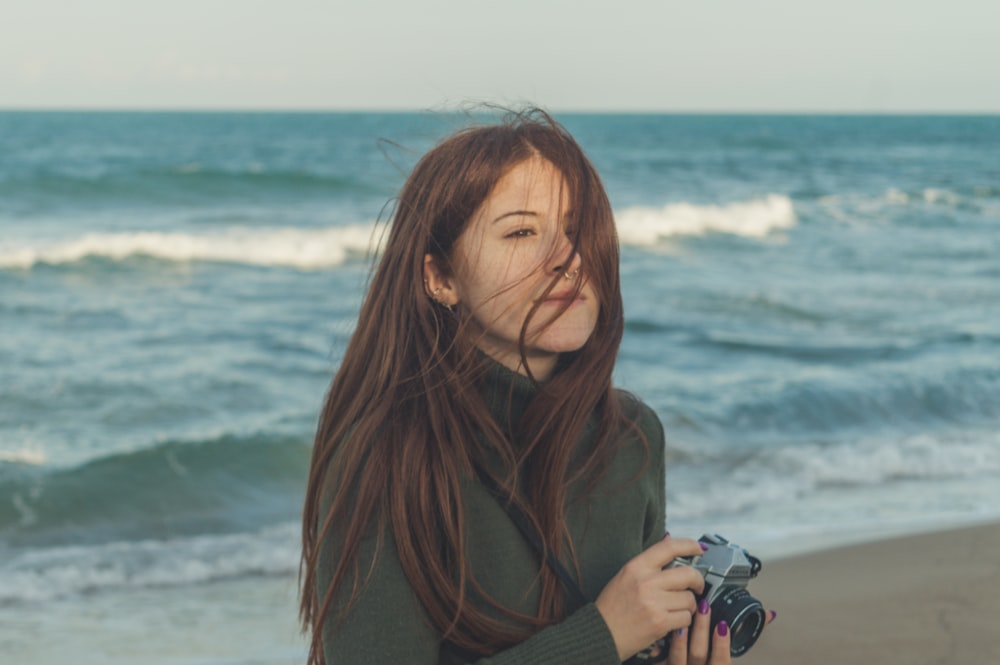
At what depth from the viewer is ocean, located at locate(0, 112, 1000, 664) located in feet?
16.4

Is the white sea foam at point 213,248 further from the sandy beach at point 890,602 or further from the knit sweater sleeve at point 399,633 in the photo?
the knit sweater sleeve at point 399,633

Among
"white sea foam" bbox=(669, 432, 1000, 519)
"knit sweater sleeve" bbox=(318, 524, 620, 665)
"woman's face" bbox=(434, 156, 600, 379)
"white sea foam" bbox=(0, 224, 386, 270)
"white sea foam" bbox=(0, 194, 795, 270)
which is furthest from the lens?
"white sea foam" bbox=(0, 194, 795, 270)

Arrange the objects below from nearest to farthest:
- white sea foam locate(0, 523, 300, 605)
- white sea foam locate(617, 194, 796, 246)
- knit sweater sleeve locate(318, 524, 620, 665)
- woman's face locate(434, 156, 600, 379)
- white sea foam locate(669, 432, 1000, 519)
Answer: knit sweater sleeve locate(318, 524, 620, 665) → woman's face locate(434, 156, 600, 379) → white sea foam locate(0, 523, 300, 605) → white sea foam locate(669, 432, 1000, 519) → white sea foam locate(617, 194, 796, 246)

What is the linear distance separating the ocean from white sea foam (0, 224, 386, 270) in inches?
2.6

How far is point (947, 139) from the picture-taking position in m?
63.7

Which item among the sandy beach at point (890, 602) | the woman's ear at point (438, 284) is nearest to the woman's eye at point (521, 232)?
the woman's ear at point (438, 284)

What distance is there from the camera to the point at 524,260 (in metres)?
1.81

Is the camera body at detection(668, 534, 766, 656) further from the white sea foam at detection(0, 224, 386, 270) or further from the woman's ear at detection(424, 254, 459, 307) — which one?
the white sea foam at detection(0, 224, 386, 270)

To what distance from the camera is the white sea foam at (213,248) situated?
Answer: 15383 mm

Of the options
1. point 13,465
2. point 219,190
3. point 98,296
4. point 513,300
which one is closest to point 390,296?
point 513,300

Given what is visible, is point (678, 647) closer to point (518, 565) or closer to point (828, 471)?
point (518, 565)

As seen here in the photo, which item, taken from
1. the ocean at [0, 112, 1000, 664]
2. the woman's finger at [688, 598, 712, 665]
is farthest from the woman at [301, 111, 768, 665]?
the ocean at [0, 112, 1000, 664]

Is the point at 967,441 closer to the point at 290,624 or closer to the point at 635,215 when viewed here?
the point at 290,624

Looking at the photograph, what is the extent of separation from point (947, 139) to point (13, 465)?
64.5 meters
